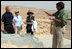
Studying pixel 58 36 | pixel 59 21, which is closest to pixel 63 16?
pixel 59 21

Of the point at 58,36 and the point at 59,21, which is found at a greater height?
the point at 59,21

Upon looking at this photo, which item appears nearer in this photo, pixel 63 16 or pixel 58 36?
pixel 63 16

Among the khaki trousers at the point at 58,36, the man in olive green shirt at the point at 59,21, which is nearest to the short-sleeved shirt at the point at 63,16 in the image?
the man in olive green shirt at the point at 59,21

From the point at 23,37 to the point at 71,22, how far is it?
826cm

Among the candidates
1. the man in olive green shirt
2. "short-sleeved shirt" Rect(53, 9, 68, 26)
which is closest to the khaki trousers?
the man in olive green shirt

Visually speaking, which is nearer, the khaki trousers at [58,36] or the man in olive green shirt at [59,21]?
the man in olive green shirt at [59,21]

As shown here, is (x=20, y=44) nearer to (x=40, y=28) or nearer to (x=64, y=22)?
(x=64, y=22)

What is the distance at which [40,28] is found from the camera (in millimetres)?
19000

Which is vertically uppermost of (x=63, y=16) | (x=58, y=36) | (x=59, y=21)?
(x=63, y=16)

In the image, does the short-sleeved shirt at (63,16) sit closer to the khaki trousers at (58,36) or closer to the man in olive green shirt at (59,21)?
the man in olive green shirt at (59,21)

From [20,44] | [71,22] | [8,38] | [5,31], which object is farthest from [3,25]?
[71,22]

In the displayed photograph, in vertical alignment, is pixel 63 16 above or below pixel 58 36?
above

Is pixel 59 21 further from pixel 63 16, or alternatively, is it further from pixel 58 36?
pixel 58 36

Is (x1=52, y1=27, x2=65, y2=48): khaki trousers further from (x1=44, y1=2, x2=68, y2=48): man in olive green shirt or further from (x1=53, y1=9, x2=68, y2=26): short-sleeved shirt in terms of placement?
(x1=53, y1=9, x2=68, y2=26): short-sleeved shirt
